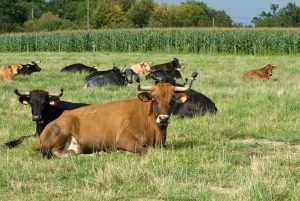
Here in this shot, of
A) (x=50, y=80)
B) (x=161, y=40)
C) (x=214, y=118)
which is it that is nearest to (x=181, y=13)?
(x=161, y=40)

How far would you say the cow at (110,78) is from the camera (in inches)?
774

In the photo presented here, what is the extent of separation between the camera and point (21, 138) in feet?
34.4

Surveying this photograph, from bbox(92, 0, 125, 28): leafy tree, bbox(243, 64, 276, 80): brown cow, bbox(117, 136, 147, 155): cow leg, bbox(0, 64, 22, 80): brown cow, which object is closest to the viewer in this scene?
bbox(117, 136, 147, 155): cow leg

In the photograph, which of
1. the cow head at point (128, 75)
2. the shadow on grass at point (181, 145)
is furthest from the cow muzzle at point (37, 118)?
the cow head at point (128, 75)

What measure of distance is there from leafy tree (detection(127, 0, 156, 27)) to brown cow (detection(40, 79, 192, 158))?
A: 95.8 meters

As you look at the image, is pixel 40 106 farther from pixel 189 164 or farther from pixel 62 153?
pixel 189 164

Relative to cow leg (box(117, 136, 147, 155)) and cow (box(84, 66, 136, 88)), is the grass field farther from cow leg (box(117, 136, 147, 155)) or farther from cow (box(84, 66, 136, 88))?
cow (box(84, 66, 136, 88))

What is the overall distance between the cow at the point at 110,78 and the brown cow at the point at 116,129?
975cm

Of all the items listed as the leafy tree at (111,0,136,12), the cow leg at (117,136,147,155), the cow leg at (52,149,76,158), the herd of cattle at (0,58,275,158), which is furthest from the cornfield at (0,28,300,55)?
the leafy tree at (111,0,136,12)

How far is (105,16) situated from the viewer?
325 feet

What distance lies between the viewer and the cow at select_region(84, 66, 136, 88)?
64.5ft

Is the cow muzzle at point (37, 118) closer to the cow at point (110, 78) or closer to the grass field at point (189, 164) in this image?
the grass field at point (189, 164)

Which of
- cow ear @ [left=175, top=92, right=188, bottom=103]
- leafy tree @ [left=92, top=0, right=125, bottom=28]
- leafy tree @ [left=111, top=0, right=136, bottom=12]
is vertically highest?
leafy tree @ [left=111, top=0, right=136, bottom=12]

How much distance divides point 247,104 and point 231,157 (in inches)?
224
